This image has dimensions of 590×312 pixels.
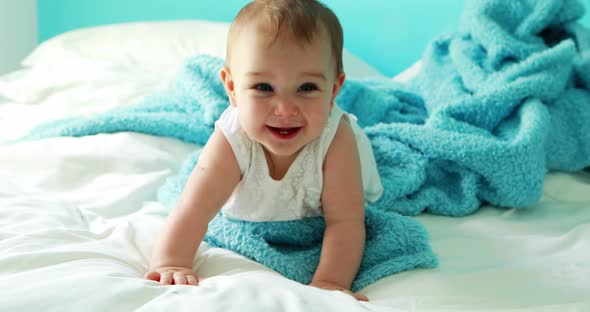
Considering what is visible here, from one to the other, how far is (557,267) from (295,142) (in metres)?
0.43

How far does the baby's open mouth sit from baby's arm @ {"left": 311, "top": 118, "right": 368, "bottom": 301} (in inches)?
4.3

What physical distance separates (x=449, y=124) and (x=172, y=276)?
27.2 inches

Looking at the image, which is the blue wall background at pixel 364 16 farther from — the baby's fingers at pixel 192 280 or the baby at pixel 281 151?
the baby's fingers at pixel 192 280

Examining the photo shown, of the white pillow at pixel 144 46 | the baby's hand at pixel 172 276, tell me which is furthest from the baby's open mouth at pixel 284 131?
the white pillow at pixel 144 46

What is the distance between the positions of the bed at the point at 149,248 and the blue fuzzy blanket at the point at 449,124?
38 mm

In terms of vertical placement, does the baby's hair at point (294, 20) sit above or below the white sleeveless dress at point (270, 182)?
above

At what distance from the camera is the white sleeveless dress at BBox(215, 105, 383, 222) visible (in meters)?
0.99

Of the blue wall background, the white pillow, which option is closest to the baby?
the white pillow

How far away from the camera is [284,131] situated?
3.02 ft

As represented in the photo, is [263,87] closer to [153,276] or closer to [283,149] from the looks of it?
[283,149]

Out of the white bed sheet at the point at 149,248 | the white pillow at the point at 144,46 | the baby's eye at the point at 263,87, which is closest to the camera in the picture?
the white bed sheet at the point at 149,248

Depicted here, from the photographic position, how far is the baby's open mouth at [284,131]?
91 cm

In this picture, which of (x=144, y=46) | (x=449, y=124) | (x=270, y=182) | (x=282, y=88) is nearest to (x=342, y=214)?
(x=270, y=182)

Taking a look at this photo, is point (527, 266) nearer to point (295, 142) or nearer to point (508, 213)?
point (508, 213)
